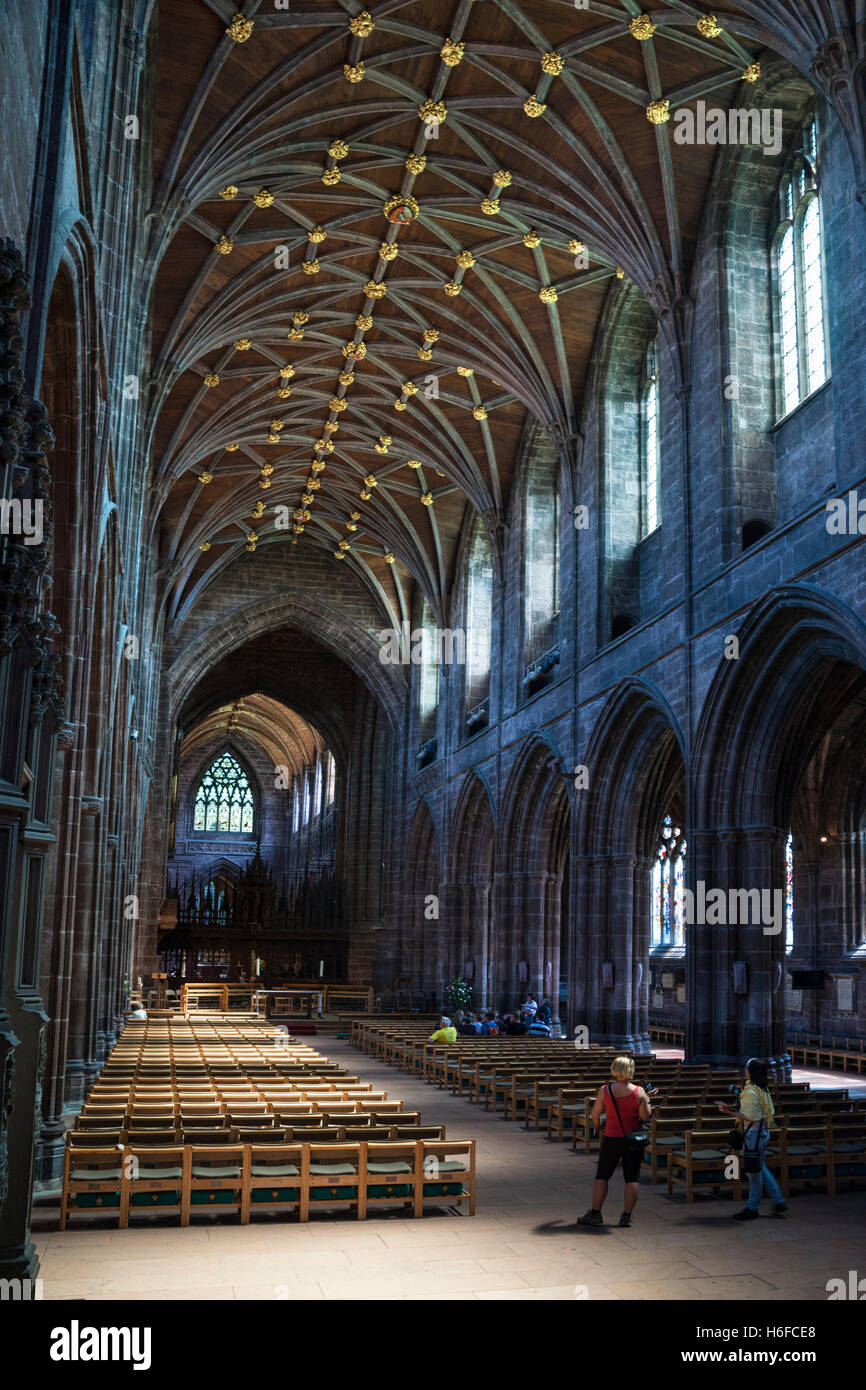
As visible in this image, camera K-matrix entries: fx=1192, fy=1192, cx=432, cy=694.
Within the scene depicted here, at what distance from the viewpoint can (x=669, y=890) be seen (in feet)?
112

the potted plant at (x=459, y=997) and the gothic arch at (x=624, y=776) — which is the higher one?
the gothic arch at (x=624, y=776)

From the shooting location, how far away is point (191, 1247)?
7414 millimetres

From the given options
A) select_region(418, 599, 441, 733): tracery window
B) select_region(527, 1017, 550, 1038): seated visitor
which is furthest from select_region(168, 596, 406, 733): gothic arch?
select_region(527, 1017, 550, 1038): seated visitor

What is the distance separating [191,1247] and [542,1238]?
7.55 ft

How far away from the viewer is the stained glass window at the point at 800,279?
1784cm

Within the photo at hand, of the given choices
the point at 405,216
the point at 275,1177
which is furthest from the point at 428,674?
the point at 275,1177

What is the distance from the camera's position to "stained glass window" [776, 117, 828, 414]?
58.5 feet

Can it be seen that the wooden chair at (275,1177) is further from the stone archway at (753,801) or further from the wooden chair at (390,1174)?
the stone archway at (753,801)

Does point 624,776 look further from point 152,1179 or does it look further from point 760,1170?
point 152,1179

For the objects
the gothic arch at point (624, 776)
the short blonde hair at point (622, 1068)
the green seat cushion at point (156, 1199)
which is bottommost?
the green seat cushion at point (156, 1199)

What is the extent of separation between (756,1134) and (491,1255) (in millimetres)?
2522

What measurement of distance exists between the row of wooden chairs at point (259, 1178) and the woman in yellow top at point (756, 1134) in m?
2.03

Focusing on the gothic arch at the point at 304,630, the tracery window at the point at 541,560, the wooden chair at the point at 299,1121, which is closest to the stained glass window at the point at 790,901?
the tracery window at the point at 541,560
